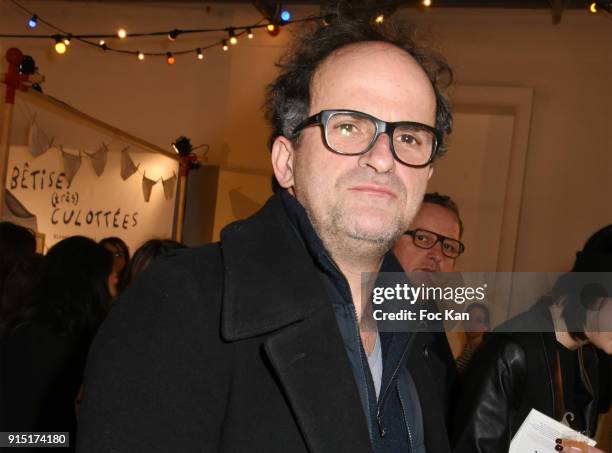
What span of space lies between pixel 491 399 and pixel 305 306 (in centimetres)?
106

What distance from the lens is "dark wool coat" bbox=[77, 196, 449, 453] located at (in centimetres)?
97

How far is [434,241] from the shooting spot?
254cm

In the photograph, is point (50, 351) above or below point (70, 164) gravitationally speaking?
below

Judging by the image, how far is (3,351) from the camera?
253 cm

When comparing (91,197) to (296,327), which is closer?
(296,327)

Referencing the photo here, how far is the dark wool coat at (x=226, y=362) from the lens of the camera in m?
0.97

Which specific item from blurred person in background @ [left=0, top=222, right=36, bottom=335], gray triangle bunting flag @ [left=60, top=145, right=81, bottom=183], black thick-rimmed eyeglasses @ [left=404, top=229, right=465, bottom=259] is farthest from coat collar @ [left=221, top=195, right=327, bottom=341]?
gray triangle bunting flag @ [left=60, top=145, right=81, bottom=183]

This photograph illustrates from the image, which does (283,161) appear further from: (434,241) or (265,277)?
(434,241)

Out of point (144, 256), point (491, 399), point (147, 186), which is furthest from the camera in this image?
point (147, 186)

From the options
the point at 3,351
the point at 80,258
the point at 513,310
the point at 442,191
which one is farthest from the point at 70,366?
the point at 442,191

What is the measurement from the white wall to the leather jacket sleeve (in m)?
4.73

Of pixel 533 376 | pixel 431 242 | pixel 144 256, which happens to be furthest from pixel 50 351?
pixel 533 376

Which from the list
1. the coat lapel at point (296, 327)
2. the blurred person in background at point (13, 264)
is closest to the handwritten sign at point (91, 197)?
the blurred person in background at point (13, 264)

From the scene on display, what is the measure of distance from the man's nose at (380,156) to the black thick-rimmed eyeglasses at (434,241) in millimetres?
1332
